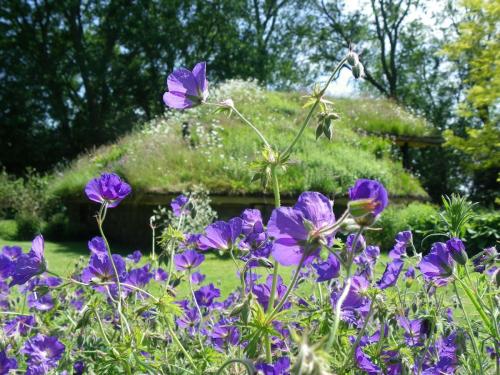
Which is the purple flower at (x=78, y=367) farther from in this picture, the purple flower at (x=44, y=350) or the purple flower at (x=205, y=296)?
the purple flower at (x=205, y=296)

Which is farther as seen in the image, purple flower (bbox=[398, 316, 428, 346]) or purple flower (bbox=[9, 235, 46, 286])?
purple flower (bbox=[398, 316, 428, 346])

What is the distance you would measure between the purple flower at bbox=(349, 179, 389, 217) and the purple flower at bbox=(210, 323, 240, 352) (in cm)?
87

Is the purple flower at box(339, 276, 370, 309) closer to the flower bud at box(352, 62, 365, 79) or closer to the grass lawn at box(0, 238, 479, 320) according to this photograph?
the flower bud at box(352, 62, 365, 79)

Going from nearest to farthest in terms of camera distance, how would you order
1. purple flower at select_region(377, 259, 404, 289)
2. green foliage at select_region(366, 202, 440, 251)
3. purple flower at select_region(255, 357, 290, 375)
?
purple flower at select_region(255, 357, 290, 375), purple flower at select_region(377, 259, 404, 289), green foliage at select_region(366, 202, 440, 251)

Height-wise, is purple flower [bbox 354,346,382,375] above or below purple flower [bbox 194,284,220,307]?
above

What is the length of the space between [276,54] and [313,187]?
21166mm

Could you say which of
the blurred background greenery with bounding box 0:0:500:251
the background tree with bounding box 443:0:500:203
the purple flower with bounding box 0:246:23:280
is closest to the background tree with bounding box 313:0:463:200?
the blurred background greenery with bounding box 0:0:500:251

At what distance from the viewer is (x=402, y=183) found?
11.9 meters

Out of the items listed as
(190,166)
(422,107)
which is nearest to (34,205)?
(190,166)

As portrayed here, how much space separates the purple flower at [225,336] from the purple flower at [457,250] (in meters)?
0.68

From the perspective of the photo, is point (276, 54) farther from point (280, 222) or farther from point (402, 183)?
point (280, 222)

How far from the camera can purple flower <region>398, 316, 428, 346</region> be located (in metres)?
1.52

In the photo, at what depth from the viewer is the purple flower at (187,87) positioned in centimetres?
134

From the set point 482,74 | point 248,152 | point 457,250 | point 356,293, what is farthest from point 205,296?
point 482,74
